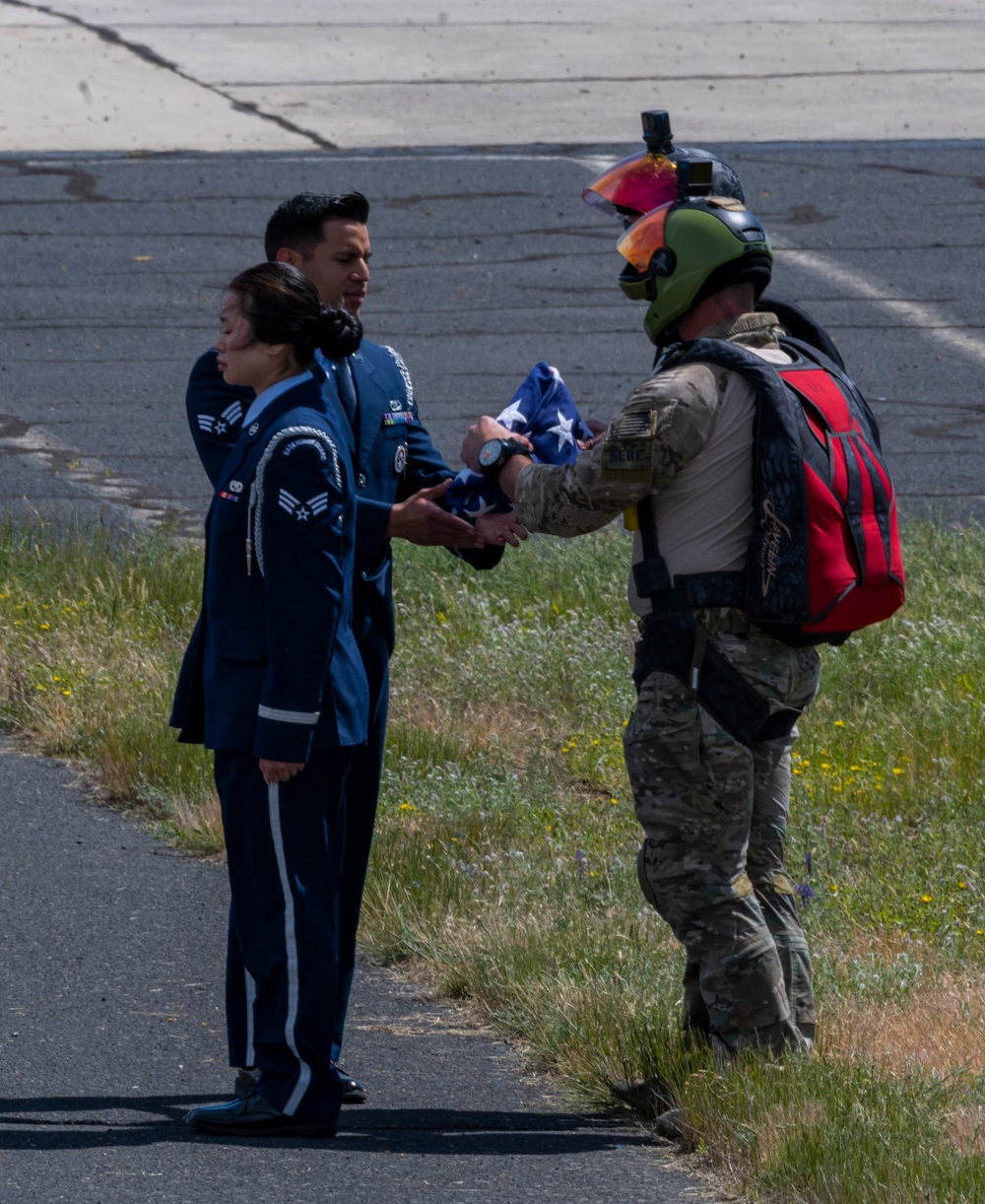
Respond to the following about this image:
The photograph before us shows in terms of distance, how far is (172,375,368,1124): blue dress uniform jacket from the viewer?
4.04 metres

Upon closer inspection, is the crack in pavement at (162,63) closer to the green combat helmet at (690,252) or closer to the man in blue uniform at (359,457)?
the man in blue uniform at (359,457)

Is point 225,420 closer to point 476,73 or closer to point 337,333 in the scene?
point 337,333

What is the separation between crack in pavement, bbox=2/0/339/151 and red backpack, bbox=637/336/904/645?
46.0 ft

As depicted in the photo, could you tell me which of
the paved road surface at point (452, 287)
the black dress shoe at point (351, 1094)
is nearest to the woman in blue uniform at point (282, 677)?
the black dress shoe at point (351, 1094)

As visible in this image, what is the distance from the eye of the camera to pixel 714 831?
13.5ft

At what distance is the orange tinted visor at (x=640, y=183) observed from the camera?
4.35m

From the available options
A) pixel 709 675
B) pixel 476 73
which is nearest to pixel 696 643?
pixel 709 675

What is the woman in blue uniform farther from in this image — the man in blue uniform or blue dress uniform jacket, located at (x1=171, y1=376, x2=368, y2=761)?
the man in blue uniform

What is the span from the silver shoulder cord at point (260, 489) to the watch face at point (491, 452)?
404mm

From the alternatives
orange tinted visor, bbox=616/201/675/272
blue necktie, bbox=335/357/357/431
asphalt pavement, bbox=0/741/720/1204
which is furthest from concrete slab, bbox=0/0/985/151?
orange tinted visor, bbox=616/201/675/272

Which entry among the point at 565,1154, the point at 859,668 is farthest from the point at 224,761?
the point at 859,668

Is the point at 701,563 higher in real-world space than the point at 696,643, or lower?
higher

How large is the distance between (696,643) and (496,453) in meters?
0.66

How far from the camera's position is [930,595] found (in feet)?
27.3
